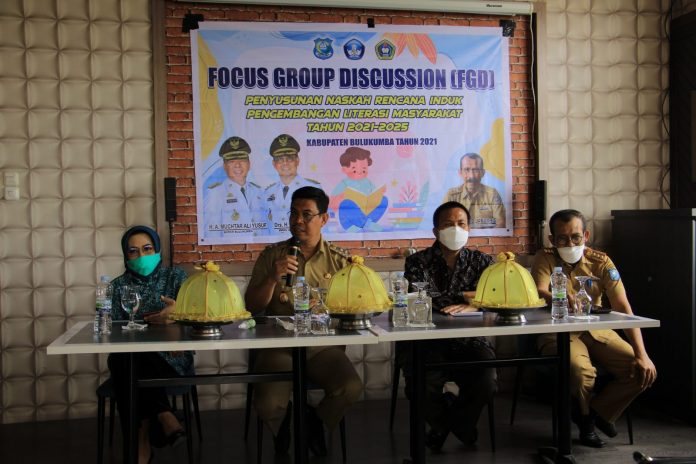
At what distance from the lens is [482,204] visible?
552 centimetres

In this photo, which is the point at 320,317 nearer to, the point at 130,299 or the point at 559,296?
the point at 130,299

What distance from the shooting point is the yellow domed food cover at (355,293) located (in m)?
3.36

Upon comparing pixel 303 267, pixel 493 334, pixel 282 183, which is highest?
pixel 282 183

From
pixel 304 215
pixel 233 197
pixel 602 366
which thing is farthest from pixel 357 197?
pixel 602 366

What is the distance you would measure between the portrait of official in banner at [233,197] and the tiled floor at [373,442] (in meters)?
1.28

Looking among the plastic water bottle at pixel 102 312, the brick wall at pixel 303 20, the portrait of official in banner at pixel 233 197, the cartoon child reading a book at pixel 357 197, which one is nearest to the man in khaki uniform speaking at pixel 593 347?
the brick wall at pixel 303 20

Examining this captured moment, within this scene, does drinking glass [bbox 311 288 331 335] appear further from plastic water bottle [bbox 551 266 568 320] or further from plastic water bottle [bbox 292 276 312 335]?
plastic water bottle [bbox 551 266 568 320]

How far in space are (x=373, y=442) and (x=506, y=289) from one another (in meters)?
1.45

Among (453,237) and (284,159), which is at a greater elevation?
(284,159)

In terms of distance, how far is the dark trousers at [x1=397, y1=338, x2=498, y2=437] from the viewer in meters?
4.03

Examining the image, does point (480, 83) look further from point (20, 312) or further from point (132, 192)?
point (20, 312)

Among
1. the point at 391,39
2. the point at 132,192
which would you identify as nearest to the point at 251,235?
the point at 132,192

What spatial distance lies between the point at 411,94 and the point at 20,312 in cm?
309

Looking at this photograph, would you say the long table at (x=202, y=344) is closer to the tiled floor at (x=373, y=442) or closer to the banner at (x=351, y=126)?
the tiled floor at (x=373, y=442)
